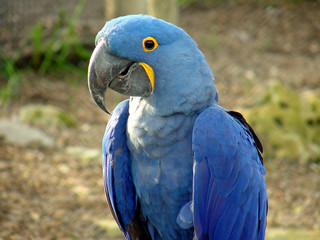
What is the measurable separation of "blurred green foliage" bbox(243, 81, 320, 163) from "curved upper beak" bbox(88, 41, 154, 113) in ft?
8.93

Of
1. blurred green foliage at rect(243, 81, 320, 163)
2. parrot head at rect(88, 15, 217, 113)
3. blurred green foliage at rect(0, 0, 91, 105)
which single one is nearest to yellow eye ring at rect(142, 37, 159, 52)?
parrot head at rect(88, 15, 217, 113)

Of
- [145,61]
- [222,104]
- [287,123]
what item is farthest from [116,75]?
[222,104]

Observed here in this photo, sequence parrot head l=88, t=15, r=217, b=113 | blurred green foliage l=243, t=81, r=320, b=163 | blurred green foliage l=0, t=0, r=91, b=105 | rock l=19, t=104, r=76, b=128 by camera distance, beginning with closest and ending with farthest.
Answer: parrot head l=88, t=15, r=217, b=113 < blurred green foliage l=243, t=81, r=320, b=163 < rock l=19, t=104, r=76, b=128 < blurred green foliage l=0, t=0, r=91, b=105

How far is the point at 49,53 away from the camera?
6.33 metres

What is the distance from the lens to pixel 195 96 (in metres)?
2.35

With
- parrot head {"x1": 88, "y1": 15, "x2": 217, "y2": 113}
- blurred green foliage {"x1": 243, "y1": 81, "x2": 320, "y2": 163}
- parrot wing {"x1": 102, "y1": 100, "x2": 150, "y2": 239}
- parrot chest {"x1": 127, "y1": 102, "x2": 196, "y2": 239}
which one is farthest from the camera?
blurred green foliage {"x1": 243, "y1": 81, "x2": 320, "y2": 163}

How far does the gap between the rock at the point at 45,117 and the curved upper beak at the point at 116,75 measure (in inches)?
123

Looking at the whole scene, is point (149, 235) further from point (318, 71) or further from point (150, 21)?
point (318, 71)

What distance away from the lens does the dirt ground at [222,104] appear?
3941mm

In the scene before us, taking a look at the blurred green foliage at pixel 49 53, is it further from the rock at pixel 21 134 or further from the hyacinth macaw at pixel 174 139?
the hyacinth macaw at pixel 174 139

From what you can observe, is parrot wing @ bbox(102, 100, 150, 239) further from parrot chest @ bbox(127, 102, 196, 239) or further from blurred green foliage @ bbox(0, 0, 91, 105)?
blurred green foliage @ bbox(0, 0, 91, 105)

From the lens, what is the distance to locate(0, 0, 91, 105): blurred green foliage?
623cm

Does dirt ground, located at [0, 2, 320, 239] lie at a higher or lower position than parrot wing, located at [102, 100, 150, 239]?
lower

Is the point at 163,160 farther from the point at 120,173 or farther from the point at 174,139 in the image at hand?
the point at 120,173
